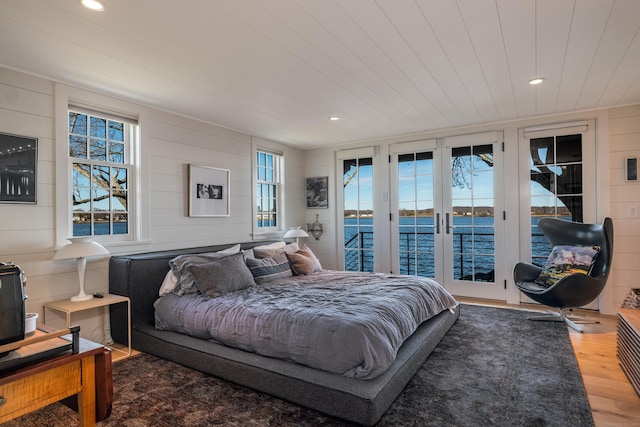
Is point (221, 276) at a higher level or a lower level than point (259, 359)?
higher

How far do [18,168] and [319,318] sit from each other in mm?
2629

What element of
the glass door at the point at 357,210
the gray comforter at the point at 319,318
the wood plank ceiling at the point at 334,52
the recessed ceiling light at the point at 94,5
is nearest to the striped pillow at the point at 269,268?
the gray comforter at the point at 319,318

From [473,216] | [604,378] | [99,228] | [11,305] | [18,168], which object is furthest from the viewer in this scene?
[473,216]

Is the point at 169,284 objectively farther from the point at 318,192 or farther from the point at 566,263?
the point at 566,263

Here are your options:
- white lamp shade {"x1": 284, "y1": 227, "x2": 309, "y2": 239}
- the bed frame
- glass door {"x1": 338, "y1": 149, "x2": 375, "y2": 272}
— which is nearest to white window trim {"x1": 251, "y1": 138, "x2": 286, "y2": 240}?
white lamp shade {"x1": 284, "y1": 227, "x2": 309, "y2": 239}

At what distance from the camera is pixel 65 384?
1358mm

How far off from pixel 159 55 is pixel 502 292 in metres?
4.75

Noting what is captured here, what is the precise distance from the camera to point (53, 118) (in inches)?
120

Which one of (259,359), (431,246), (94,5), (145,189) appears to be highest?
(94,5)

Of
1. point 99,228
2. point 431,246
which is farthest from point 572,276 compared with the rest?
point 99,228

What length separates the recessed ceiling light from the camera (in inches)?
76.4

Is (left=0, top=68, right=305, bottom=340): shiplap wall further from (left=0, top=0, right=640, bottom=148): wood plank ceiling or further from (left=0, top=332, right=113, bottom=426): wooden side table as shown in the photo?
(left=0, top=332, right=113, bottom=426): wooden side table

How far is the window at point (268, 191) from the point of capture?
5.41 m

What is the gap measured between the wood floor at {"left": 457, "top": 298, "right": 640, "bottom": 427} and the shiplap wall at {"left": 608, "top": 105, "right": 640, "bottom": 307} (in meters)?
0.54
